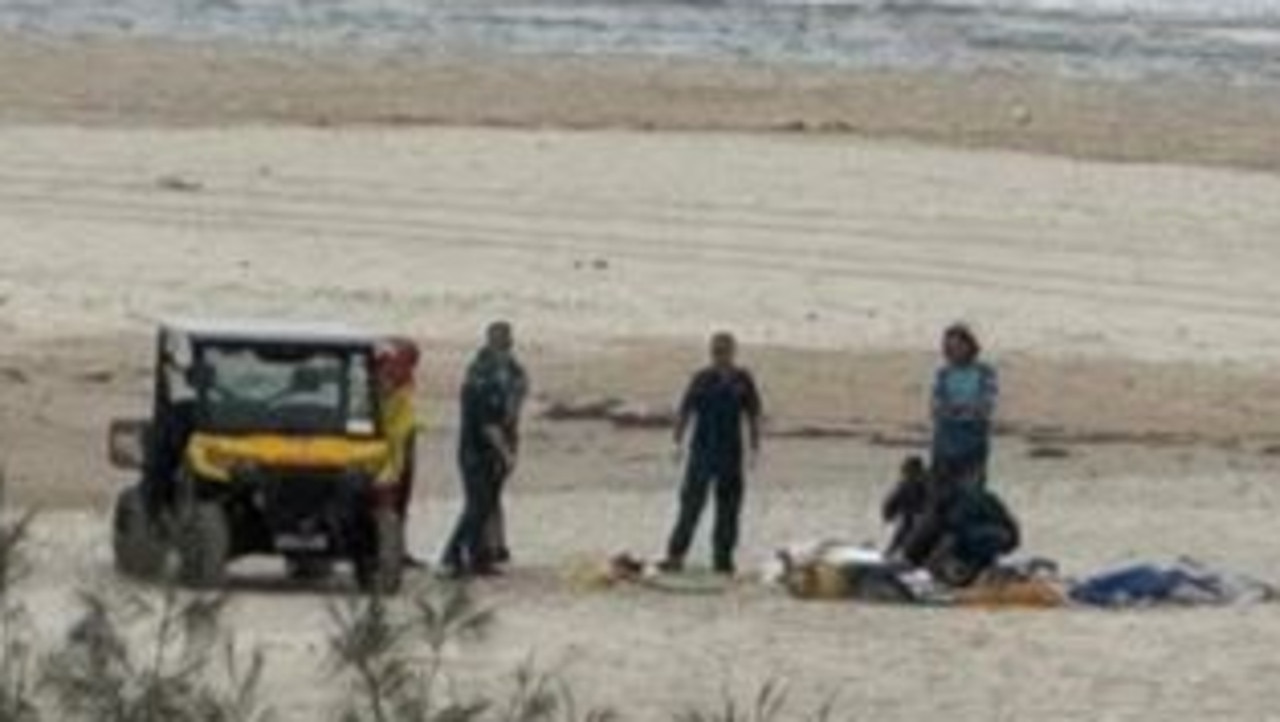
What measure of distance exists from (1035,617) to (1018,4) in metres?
55.7

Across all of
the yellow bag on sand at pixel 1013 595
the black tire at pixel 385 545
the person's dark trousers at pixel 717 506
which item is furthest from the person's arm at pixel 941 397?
the black tire at pixel 385 545

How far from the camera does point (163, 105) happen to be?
2004 inches

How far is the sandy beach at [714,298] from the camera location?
71.6ft

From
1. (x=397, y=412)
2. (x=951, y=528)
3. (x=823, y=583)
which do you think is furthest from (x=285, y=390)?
(x=951, y=528)

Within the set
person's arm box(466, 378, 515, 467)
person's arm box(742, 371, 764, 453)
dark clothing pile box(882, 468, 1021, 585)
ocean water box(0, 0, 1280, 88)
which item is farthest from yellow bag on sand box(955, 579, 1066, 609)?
ocean water box(0, 0, 1280, 88)

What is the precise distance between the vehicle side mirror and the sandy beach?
16.8 inches

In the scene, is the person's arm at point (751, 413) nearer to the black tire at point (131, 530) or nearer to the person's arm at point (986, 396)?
the person's arm at point (986, 396)

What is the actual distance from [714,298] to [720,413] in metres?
12.2

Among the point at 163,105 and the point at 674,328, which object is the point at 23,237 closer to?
the point at 674,328

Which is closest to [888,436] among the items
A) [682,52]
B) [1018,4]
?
[682,52]

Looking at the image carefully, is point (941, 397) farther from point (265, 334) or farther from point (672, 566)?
point (265, 334)

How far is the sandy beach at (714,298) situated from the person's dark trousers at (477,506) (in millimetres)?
392

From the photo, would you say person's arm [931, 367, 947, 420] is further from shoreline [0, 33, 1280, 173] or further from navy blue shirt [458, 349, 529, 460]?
shoreline [0, 33, 1280, 173]

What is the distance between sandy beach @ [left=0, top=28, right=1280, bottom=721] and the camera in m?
21.8
